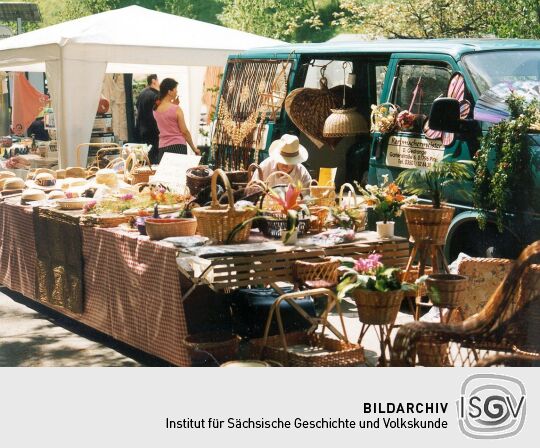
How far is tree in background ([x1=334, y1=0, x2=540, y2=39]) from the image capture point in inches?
575

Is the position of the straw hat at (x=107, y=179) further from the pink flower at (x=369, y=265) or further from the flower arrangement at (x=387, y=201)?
the pink flower at (x=369, y=265)

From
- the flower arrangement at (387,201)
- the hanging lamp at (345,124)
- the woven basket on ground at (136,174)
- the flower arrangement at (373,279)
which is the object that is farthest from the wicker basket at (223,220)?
the woven basket on ground at (136,174)

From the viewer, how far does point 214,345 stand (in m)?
5.62

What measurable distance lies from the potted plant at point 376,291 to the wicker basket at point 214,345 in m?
0.95

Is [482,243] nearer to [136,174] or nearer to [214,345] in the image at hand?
[214,345]

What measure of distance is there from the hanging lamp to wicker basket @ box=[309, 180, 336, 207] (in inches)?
43.4

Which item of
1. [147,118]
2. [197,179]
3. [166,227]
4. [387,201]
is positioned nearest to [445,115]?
[387,201]

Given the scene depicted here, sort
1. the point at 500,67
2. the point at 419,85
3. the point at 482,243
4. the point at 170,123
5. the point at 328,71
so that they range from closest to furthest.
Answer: the point at 482,243 → the point at 500,67 → the point at 419,85 → the point at 170,123 → the point at 328,71

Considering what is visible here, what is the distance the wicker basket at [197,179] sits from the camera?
680 cm

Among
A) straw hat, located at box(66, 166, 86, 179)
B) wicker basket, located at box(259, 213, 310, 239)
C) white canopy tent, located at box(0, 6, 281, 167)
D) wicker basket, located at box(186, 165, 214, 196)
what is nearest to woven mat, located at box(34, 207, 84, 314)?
wicker basket, located at box(186, 165, 214, 196)
